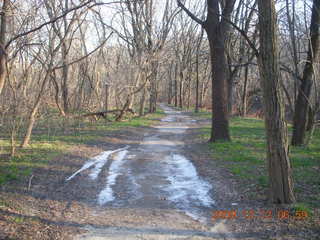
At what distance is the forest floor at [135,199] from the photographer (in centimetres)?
544

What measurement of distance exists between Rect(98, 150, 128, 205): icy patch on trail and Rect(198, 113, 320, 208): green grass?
3091 mm

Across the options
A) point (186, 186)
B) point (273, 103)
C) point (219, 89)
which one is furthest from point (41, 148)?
point (273, 103)

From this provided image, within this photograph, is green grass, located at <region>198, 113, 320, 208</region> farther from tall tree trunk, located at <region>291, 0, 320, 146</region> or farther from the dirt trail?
the dirt trail

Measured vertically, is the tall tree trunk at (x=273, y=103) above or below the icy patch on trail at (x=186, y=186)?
above

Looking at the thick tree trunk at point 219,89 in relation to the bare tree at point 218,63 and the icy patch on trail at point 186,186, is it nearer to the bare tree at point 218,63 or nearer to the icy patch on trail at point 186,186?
the bare tree at point 218,63

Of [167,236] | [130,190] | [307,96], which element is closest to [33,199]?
[130,190]

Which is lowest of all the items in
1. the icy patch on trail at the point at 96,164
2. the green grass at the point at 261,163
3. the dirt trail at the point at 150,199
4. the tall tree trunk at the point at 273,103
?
the dirt trail at the point at 150,199

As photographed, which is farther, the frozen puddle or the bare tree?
the bare tree

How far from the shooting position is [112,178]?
9.03 meters

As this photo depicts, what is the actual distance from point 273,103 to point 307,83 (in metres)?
7.43

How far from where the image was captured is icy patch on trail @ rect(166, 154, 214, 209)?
23.3 feet

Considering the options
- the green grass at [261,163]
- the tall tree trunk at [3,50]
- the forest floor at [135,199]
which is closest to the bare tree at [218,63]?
the green grass at [261,163]

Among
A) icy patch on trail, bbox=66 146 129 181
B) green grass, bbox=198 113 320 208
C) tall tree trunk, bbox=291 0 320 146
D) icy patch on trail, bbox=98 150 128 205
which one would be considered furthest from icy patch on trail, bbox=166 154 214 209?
tall tree trunk, bbox=291 0 320 146

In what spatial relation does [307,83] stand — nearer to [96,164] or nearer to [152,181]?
[152,181]
